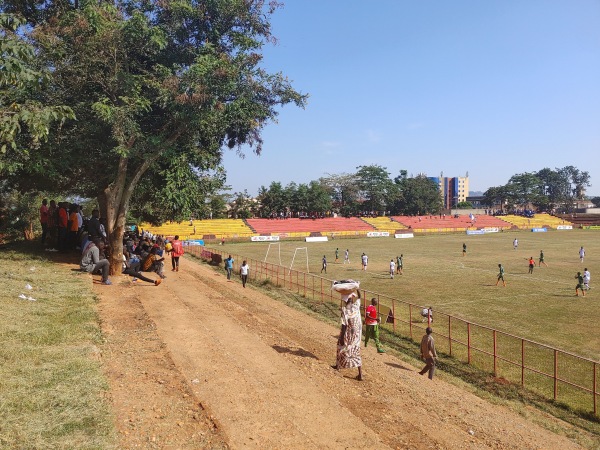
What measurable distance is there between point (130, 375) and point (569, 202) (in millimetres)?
187393

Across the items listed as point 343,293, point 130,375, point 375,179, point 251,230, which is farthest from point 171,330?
point 375,179

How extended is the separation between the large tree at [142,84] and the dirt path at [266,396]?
8.13 m

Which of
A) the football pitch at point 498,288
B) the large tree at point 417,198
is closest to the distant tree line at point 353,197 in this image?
the large tree at point 417,198

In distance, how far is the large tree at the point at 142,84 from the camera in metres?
17.5

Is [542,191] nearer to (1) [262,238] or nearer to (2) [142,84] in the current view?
(1) [262,238]

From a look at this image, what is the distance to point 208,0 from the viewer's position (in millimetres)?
18953

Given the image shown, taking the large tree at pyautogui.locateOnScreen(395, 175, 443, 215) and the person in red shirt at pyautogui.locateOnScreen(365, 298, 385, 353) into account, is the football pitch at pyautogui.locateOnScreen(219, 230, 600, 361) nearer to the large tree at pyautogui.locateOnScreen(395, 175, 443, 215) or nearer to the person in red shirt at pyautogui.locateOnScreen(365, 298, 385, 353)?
the person in red shirt at pyautogui.locateOnScreen(365, 298, 385, 353)

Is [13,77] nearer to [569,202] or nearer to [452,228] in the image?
[452,228]

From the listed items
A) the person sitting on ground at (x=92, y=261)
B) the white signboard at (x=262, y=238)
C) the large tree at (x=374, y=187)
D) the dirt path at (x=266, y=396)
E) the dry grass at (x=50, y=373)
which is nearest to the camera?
the dry grass at (x=50, y=373)

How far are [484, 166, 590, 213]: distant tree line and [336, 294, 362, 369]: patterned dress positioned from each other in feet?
481

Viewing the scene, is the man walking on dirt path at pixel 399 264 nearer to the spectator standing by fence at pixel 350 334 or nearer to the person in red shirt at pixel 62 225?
the person in red shirt at pixel 62 225

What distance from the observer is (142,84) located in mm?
18922

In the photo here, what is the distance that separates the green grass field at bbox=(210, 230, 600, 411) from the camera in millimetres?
13617

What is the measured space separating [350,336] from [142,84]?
590 inches
